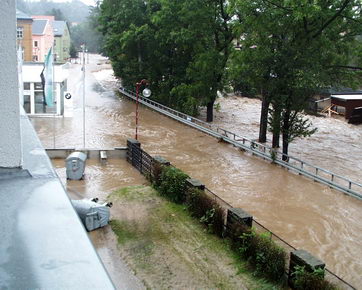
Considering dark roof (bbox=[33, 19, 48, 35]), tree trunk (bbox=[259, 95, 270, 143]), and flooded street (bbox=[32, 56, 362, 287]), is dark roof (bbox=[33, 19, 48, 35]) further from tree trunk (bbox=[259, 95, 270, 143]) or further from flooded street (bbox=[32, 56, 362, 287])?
tree trunk (bbox=[259, 95, 270, 143])

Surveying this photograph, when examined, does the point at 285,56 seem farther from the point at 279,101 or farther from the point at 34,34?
the point at 34,34

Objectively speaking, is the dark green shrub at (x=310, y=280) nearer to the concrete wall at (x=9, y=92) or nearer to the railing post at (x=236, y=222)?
the railing post at (x=236, y=222)

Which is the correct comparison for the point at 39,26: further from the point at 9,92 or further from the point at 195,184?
the point at 9,92

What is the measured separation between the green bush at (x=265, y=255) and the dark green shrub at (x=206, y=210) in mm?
1624

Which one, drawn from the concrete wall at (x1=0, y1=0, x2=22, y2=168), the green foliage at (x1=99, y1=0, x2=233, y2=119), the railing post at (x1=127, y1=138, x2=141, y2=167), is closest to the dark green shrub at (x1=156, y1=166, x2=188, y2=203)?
the railing post at (x1=127, y1=138, x2=141, y2=167)

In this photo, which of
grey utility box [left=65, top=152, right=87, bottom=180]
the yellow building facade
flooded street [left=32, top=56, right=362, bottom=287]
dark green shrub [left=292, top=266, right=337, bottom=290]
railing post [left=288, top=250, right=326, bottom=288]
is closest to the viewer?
dark green shrub [left=292, top=266, right=337, bottom=290]

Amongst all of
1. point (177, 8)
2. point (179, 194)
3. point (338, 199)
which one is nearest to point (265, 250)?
point (179, 194)

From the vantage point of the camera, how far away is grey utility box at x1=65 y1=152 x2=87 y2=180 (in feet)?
60.7

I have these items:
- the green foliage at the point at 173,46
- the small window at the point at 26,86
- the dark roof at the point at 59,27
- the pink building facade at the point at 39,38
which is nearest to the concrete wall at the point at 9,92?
the green foliage at the point at 173,46

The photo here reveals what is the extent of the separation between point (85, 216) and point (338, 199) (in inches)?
408

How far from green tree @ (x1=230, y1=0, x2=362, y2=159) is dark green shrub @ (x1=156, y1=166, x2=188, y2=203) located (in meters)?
8.49

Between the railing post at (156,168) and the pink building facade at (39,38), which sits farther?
the pink building facade at (39,38)

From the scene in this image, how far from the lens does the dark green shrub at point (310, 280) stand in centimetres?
946

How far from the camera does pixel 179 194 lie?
1593 centimetres
